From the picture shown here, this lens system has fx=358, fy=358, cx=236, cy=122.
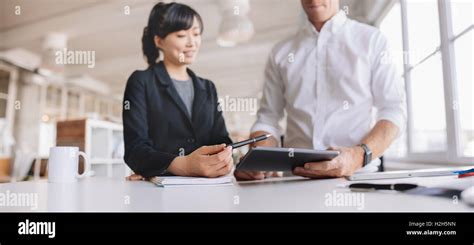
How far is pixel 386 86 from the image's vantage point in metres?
1.08

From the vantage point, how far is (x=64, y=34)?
4.89 feet

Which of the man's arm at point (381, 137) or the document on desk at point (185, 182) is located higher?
the man's arm at point (381, 137)

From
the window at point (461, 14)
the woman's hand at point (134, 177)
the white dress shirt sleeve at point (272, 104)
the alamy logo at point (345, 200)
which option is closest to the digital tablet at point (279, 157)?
the alamy logo at point (345, 200)

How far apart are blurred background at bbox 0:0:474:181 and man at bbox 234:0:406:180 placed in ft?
0.39

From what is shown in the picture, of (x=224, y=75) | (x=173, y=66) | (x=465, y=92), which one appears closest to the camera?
(x=173, y=66)

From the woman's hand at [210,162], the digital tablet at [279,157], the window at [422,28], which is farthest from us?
the window at [422,28]

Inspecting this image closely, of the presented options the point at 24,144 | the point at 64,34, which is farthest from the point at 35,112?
the point at 64,34

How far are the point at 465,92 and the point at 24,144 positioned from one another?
8.30 feet

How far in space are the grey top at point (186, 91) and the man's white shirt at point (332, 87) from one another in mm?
227

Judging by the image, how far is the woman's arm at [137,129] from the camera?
42.8 inches

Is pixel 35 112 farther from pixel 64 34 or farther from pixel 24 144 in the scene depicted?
pixel 64 34

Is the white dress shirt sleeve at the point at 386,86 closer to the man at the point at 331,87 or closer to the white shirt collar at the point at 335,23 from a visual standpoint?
the man at the point at 331,87

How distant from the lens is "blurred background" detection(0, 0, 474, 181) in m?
1.36
